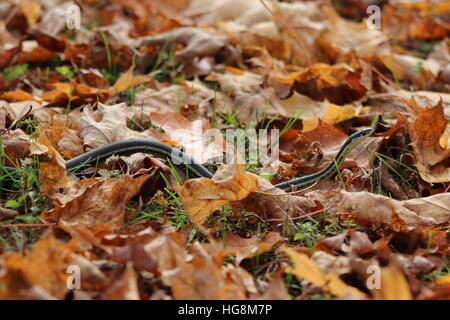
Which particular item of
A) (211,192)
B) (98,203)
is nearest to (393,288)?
(211,192)

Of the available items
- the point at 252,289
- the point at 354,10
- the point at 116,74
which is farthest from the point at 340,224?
the point at 354,10

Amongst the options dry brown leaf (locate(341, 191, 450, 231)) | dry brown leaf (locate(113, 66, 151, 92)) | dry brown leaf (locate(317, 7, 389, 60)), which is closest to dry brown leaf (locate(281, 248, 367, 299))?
dry brown leaf (locate(341, 191, 450, 231))

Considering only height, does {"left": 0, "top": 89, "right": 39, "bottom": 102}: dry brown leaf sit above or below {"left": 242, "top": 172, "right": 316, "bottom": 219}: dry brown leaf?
above

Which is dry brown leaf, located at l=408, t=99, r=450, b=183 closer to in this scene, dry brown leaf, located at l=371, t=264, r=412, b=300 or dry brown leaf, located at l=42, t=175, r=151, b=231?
dry brown leaf, located at l=371, t=264, r=412, b=300

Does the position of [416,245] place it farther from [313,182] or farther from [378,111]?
[378,111]

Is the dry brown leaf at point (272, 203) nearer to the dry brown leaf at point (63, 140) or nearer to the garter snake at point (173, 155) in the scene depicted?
the garter snake at point (173, 155)

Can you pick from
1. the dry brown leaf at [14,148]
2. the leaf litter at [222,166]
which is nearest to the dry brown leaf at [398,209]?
the leaf litter at [222,166]
